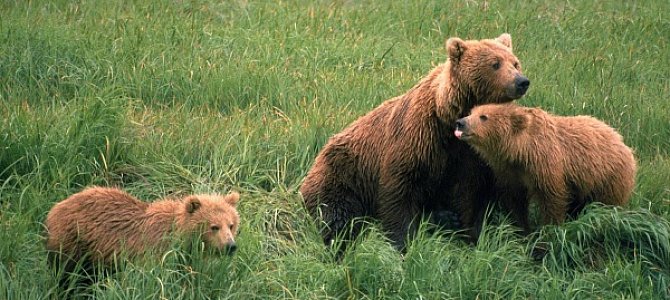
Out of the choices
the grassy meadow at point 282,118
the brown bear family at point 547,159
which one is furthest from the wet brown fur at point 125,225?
the brown bear family at point 547,159

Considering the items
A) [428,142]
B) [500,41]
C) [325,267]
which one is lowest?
[325,267]

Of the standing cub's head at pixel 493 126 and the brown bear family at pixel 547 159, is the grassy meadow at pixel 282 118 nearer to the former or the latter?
the brown bear family at pixel 547 159

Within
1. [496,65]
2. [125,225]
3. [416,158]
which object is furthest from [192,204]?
[496,65]

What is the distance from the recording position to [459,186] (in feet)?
26.9

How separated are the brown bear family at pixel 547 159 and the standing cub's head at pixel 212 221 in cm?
164

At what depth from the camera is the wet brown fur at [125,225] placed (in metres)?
6.82

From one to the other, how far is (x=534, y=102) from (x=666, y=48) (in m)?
2.23

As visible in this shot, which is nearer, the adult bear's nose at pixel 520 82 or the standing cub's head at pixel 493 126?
the standing cub's head at pixel 493 126

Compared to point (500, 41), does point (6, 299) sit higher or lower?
lower

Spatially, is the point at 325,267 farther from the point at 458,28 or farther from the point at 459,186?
the point at 458,28

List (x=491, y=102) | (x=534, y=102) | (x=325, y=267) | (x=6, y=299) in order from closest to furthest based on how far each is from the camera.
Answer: (x=6, y=299) → (x=325, y=267) → (x=491, y=102) → (x=534, y=102)

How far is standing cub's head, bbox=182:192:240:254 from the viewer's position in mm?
6727

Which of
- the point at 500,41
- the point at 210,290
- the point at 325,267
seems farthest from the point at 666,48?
the point at 210,290

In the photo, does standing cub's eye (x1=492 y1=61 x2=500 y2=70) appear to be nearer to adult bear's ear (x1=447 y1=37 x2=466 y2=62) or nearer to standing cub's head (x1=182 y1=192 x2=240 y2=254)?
adult bear's ear (x1=447 y1=37 x2=466 y2=62)
